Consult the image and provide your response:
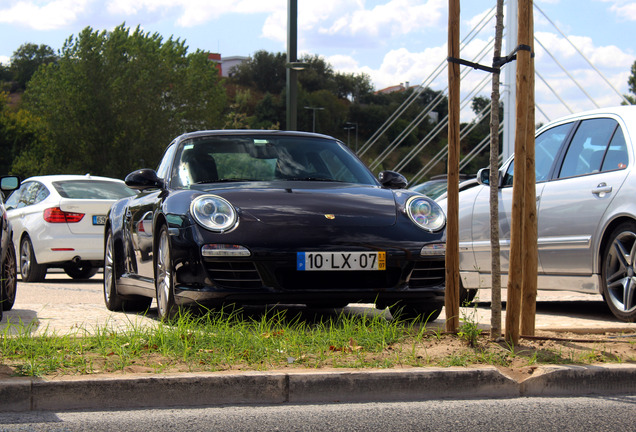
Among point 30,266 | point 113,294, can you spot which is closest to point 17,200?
point 30,266

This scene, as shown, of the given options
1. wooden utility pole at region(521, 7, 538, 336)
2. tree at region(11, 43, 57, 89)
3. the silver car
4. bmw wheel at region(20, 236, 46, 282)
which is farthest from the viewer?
tree at region(11, 43, 57, 89)

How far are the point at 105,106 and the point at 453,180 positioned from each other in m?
52.1

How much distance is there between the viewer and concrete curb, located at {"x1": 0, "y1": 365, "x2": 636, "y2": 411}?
14.3 ft

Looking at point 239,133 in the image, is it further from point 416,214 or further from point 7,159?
point 7,159

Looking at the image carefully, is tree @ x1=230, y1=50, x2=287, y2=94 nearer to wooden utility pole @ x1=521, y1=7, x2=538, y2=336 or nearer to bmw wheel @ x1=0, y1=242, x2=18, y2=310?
bmw wheel @ x1=0, y1=242, x2=18, y2=310

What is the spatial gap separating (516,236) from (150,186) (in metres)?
3.00

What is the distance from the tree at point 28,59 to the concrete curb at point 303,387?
5063 inches

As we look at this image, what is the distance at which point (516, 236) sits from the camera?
5422mm

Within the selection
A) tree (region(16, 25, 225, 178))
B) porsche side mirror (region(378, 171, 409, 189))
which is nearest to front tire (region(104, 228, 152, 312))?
porsche side mirror (region(378, 171, 409, 189))

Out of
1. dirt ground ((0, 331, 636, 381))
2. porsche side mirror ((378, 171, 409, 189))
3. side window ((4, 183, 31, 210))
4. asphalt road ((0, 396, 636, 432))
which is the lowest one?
asphalt road ((0, 396, 636, 432))

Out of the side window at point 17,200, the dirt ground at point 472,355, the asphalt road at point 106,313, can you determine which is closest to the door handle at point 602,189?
the asphalt road at point 106,313

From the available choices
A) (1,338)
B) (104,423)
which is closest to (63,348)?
(1,338)

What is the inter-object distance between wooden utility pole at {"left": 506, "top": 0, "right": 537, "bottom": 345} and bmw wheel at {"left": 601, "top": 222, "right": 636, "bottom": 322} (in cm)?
160

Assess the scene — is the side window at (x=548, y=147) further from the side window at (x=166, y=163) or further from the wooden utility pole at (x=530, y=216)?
the side window at (x=166, y=163)
